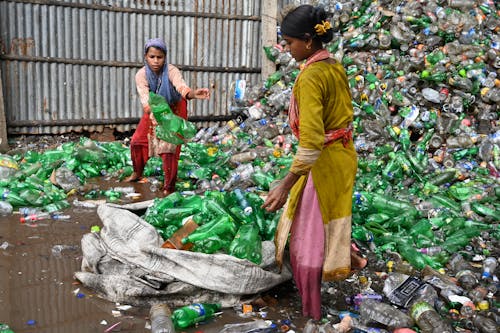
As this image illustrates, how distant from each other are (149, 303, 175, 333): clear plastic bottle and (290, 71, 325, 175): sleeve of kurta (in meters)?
1.10

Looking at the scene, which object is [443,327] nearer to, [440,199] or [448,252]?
[448,252]

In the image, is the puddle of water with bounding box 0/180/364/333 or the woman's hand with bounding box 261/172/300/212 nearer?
the woman's hand with bounding box 261/172/300/212

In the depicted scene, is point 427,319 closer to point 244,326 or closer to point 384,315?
point 384,315

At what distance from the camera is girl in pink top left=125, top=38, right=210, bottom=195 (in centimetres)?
533

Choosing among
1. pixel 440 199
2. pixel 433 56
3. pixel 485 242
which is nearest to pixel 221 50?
pixel 433 56

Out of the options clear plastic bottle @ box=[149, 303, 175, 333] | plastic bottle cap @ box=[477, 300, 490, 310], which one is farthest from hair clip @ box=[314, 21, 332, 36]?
plastic bottle cap @ box=[477, 300, 490, 310]

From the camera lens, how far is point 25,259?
3.99 meters

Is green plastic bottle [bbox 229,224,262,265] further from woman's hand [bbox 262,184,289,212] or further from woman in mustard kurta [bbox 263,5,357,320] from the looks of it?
woman's hand [bbox 262,184,289,212]

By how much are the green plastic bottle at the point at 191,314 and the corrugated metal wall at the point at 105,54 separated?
5.62m

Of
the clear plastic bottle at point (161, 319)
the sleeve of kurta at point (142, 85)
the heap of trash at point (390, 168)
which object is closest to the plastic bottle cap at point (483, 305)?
the heap of trash at point (390, 168)

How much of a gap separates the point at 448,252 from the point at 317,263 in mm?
1863

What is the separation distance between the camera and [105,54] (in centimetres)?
818

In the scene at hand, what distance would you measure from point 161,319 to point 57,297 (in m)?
0.83

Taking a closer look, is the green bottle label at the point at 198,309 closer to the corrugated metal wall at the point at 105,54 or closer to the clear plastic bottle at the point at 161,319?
the clear plastic bottle at the point at 161,319
